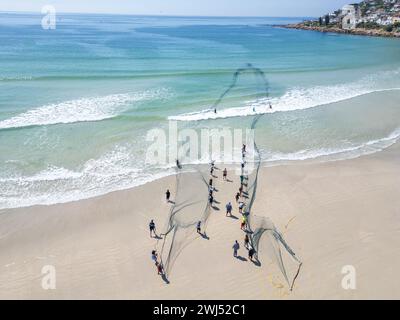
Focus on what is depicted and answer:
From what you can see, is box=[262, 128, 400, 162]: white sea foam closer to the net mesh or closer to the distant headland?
the net mesh

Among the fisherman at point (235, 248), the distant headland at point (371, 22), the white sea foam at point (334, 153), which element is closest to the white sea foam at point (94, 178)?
the white sea foam at point (334, 153)

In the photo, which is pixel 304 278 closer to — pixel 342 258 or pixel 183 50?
pixel 342 258

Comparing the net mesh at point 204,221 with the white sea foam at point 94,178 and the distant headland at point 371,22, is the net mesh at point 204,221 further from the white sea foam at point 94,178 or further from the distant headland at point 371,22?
the distant headland at point 371,22

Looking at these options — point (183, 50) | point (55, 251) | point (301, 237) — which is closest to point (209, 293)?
point (301, 237)

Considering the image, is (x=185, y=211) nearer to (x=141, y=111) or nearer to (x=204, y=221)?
(x=204, y=221)

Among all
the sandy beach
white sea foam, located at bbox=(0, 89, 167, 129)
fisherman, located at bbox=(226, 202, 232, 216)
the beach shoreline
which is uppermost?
the beach shoreline

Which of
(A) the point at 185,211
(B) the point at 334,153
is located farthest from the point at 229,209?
(B) the point at 334,153

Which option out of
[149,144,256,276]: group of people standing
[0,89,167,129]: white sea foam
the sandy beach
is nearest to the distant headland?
[0,89,167,129]: white sea foam
